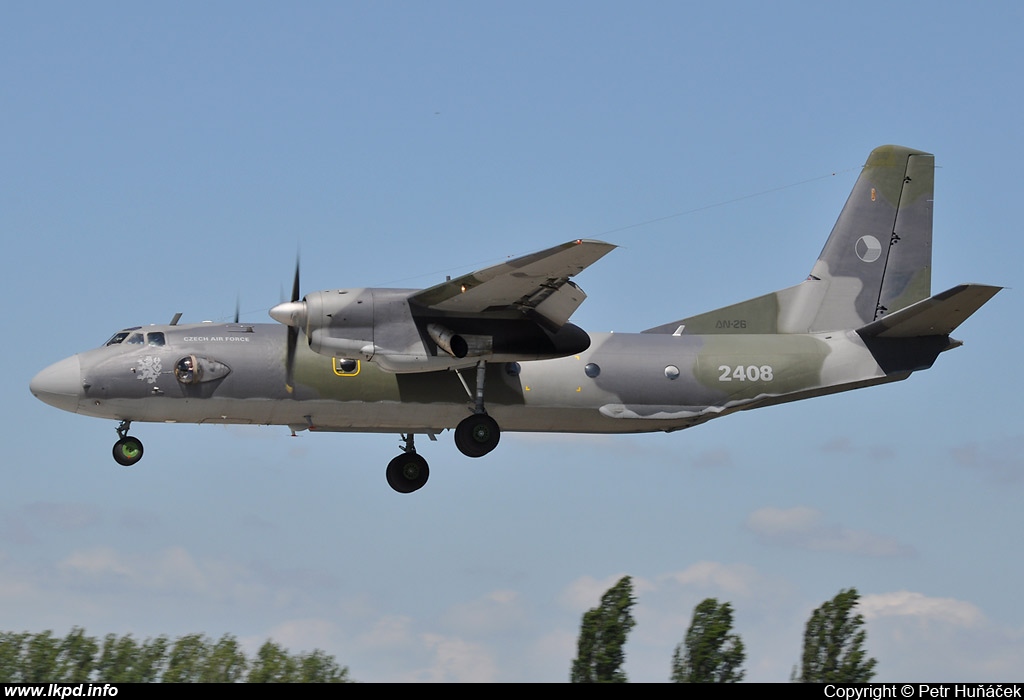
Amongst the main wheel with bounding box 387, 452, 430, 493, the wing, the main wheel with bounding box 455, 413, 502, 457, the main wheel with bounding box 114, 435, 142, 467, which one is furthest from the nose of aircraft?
the main wheel with bounding box 455, 413, 502, 457

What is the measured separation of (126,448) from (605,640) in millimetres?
8383

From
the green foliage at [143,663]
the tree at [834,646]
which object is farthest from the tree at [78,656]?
the tree at [834,646]

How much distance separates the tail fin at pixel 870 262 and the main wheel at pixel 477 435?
4.99m

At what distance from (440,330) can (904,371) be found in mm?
8362

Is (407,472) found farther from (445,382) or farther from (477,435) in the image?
(445,382)

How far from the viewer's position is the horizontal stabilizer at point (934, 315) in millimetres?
22641

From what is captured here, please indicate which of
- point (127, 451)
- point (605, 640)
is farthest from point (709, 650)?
point (127, 451)

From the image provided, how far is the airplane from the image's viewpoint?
2178cm

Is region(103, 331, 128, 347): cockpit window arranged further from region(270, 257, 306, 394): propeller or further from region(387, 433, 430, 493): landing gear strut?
region(387, 433, 430, 493): landing gear strut

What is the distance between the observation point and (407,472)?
2519 centimetres
